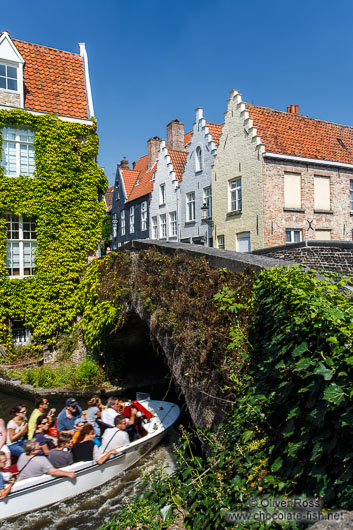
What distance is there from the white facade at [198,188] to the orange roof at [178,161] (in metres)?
1.60

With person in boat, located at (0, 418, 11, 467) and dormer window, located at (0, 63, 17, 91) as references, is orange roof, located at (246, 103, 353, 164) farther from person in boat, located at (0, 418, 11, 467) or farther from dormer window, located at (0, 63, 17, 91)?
person in boat, located at (0, 418, 11, 467)

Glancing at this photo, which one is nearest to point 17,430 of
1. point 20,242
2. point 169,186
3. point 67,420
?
point 67,420

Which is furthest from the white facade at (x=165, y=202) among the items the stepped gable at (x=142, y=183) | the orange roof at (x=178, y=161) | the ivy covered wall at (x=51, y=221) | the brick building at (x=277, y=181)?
the ivy covered wall at (x=51, y=221)

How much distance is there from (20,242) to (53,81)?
6661mm

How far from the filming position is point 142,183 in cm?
2952

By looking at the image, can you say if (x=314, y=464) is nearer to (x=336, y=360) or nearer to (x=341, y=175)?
(x=336, y=360)

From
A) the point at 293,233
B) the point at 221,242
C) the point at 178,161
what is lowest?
the point at 221,242

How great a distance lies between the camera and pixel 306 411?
122 inches

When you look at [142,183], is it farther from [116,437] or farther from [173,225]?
[116,437]

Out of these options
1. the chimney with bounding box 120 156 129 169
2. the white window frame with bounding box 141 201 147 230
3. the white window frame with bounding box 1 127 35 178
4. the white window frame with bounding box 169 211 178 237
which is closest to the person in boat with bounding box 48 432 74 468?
the white window frame with bounding box 1 127 35 178

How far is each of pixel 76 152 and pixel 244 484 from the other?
12.9 meters

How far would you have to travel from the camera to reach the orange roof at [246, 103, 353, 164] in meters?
16.8

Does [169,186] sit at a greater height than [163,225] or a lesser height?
greater

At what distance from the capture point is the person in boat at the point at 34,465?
6.93 metres
